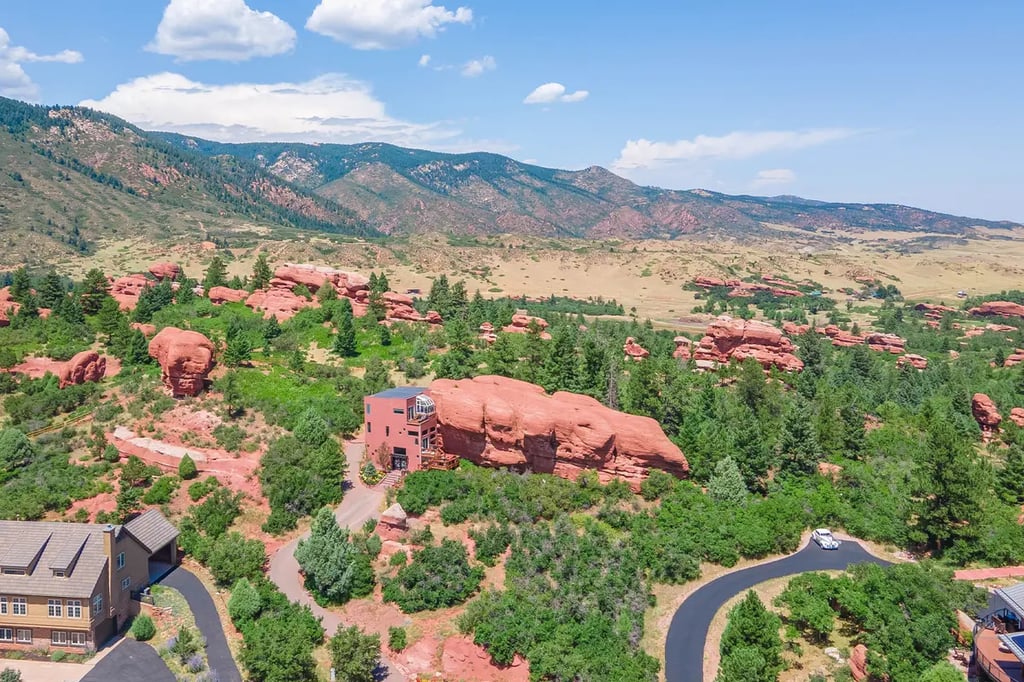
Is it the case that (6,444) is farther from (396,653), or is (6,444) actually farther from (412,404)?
(396,653)

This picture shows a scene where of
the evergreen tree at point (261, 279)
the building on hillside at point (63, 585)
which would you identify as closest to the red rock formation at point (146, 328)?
the evergreen tree at point (261, 279)

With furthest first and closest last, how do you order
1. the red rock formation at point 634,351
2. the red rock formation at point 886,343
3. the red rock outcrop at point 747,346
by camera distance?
the red rock formation at point 886,343 → the red rock formation at point 634,351 → the red rock outcrop at point 747,346

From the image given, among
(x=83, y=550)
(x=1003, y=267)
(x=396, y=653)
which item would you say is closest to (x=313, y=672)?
(x=396, y=653)

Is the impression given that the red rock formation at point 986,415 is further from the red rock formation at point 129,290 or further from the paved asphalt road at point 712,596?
the red rock formation at point 129,290

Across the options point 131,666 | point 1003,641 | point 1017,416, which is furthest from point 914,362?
point 131,666

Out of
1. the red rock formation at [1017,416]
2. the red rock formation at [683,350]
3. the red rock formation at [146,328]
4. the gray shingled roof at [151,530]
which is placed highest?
the red rock formation at [146,328]
